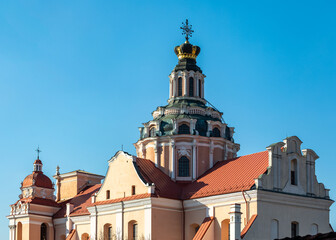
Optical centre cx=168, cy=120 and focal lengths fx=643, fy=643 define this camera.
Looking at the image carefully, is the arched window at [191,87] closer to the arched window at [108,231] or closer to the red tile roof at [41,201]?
the arched window at [108,231]

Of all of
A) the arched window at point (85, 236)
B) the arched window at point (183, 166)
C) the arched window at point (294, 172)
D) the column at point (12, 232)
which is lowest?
the arched window at point (85, 236)

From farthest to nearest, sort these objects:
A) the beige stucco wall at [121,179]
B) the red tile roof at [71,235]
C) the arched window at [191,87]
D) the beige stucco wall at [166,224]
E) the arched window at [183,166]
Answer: the arched window at [191,87], the red tile roof at [71,235], the arched window at [183,166], the beige stucco wall at [121,179], the beige stucco wall at [166,224]

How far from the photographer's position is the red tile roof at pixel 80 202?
52.2 meters

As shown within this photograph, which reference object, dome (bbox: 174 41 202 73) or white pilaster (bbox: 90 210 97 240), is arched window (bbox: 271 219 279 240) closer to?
white pilaster (bbox: 90 210 97 240)

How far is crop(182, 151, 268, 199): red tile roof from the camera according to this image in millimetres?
41375

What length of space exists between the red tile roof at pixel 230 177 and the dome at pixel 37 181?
17.0 m

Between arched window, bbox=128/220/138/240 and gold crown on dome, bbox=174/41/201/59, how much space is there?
1566 cm

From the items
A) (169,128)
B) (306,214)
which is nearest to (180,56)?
(169,128)

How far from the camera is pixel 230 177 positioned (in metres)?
43.2

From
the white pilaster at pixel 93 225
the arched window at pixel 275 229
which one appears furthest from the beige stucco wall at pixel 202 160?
the arched window at pixel 275 229

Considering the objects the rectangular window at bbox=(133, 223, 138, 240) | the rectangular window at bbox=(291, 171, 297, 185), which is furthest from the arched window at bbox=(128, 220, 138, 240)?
the rectangular window at bbox=(291, 171, 297, 185)

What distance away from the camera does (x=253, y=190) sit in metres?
39.4

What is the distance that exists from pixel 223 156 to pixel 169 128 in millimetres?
4725

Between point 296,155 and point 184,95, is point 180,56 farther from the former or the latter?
point 296,155
